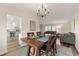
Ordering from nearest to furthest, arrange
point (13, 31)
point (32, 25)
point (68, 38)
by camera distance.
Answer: point (13, 31), point (32, 25), point (68, 38)

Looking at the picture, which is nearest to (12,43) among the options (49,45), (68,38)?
(49,45)

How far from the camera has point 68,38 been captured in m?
2.28

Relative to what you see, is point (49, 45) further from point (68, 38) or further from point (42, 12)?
point (42, 12)

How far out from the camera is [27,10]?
1.95 metres

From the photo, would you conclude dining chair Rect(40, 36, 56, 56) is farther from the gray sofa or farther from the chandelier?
the chandelier

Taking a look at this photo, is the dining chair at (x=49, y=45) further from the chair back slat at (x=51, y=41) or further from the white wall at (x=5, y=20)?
the white wall at (x=5, y=20)

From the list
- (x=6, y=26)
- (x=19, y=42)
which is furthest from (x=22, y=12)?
(x=19, y=42)

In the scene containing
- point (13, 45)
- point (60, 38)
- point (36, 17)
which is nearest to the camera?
point (13, 45)

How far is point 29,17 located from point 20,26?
0.27 meters

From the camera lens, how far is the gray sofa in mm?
2133

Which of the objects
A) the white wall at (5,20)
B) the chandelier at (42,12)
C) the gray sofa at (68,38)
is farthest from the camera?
the gray sofa at (68,38)

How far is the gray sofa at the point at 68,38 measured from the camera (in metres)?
2.13

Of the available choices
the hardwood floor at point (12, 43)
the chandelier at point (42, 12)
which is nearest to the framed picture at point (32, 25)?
the chandelier at point (42, 12)

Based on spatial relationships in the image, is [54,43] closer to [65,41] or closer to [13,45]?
[65,41]
